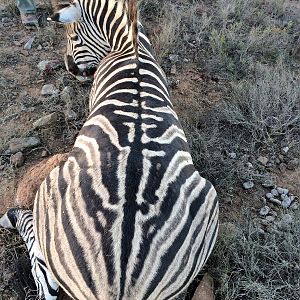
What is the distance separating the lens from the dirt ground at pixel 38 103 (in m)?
3.34

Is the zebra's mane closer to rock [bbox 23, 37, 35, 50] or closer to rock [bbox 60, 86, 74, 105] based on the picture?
rock [bbox 60, 86, 74, 105]

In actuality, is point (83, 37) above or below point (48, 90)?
above

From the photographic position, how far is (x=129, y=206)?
2.03 meters

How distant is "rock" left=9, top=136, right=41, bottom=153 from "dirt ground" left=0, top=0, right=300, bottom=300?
43mm

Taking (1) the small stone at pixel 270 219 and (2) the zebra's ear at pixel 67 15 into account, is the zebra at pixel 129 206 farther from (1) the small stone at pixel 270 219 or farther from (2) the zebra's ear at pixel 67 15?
(1) the small stone at pixel 270 219

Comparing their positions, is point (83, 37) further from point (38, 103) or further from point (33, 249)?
point (33, 249)

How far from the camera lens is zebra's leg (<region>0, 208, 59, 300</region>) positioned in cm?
260

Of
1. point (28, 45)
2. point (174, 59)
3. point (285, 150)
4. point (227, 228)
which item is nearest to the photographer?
point (227, 228)

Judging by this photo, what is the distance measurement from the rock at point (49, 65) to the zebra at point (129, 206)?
172cm

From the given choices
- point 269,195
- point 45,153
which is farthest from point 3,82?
point 269,195

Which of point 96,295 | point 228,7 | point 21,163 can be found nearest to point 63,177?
point 96,295

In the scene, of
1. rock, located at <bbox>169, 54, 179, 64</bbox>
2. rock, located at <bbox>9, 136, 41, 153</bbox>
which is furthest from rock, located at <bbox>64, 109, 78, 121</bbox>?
rock, located at <bbox>169, 54, 179, 64</bbox>

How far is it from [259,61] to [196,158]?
1.74m

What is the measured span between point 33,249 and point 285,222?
5.84 feet
